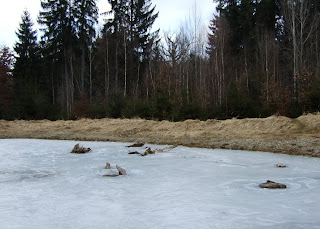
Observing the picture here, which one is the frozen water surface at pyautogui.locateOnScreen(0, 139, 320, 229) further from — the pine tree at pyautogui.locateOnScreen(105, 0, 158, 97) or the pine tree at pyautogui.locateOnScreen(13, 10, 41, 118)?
the pine tree at pyautogui.locateOnScreen(13, 10, 41, 118)

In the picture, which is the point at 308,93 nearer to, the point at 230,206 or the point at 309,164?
the point at 309,164

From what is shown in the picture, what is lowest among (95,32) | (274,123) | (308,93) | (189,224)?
(189,224)

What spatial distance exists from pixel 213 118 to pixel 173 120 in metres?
2.57

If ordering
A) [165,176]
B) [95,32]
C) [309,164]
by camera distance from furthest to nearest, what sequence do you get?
[95,32]
[309,164]
[165,176]

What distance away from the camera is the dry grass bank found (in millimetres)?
10052

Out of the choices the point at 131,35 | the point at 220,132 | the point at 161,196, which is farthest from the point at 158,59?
the point at 161,196

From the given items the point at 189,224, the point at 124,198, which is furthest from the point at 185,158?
the point at 189,224

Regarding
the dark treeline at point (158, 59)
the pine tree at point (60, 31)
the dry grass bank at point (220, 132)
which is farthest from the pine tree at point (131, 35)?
the dry grass bank at point (220, 132)

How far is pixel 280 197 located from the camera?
4.21 m

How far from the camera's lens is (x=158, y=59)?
104 feet

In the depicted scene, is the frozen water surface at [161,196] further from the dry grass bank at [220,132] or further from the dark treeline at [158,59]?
the dark treeline at [158,59]

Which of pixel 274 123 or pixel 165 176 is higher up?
pixel 274 123

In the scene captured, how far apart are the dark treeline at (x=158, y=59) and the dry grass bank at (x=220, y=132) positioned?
1.95 m

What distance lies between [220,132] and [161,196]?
997 centimetres
